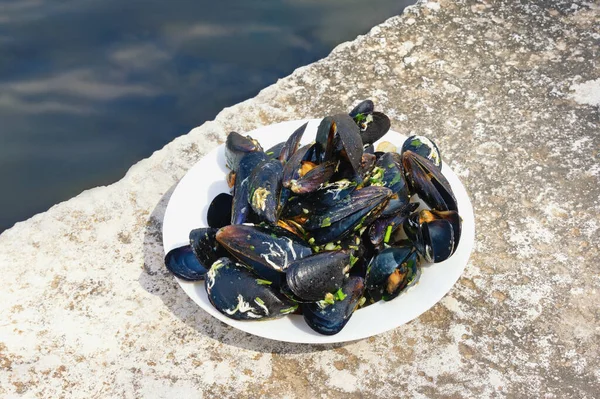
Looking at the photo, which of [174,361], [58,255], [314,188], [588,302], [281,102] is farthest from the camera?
[281,102]

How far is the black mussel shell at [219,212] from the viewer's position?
2.01 m

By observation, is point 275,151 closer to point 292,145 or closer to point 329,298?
point 292,145

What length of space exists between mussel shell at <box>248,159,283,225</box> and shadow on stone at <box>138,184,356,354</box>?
46 centimetres

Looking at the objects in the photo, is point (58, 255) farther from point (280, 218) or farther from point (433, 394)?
point (433, 394)

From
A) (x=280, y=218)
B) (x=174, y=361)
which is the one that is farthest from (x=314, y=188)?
(x=174, y=361)

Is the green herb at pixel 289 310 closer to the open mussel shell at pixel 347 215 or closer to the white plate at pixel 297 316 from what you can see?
the white plate at pixel 297 316

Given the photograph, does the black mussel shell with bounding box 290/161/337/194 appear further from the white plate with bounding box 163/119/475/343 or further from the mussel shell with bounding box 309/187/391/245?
the white plate with bounding box 163/119/475/343

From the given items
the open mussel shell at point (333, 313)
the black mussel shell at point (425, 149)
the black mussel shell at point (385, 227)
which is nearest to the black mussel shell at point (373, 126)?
the black mussel shell at point (425, 149)

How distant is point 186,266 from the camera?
6.05 feet

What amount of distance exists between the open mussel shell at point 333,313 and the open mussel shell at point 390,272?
0.18 feet

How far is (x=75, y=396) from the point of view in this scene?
1.89 metres

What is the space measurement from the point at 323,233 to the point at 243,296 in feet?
1.02

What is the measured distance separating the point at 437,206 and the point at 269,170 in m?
0.55

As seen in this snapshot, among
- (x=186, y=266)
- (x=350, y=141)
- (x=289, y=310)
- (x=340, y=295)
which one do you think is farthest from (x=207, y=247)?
(x=350, y=141)
